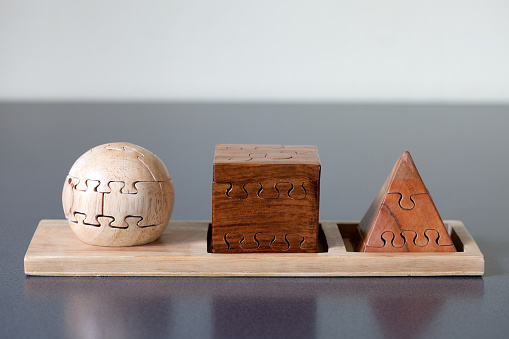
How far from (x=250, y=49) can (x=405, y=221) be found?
1.56 metres

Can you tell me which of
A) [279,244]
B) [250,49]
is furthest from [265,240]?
[250,49]

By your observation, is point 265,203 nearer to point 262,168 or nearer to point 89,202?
point 262,168

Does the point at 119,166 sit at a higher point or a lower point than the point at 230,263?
higher

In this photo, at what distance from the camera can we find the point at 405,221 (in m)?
1.04

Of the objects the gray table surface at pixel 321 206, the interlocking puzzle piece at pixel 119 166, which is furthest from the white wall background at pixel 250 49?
the interlocking puzzle piece at pixel 119 166

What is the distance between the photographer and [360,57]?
2543 mm

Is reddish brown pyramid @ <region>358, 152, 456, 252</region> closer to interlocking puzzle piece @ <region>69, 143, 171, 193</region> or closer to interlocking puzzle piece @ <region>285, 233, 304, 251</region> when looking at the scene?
interlocking puzzle piece @ <region>285, 233, 304, 251</region>

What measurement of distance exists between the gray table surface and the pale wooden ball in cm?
7

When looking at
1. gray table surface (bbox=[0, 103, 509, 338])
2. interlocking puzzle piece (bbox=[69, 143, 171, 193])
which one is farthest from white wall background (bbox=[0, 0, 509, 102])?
interlocking puzzle piece (bbox=[69, 143, 171, 193])

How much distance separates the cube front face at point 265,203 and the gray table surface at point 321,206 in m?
0.06

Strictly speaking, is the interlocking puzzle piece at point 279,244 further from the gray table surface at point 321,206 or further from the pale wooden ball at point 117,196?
the pale wooden ball at point 117,196

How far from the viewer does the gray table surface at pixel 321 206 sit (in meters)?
0.89

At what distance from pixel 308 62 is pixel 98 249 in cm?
162

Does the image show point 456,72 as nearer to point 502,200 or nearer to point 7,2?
point 502,200
